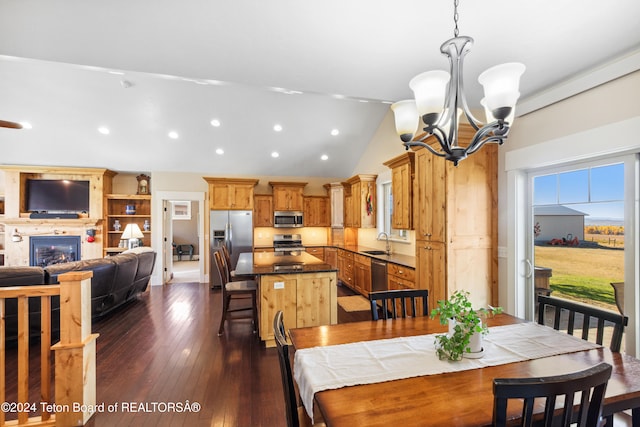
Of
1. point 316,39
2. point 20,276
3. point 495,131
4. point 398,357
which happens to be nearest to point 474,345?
point 398,357

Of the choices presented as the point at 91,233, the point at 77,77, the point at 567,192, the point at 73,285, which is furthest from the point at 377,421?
the point at 91,233

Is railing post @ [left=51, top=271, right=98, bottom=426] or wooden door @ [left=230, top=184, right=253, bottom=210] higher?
wooden door @ [left=230, top=184, right=253, bottom=210]

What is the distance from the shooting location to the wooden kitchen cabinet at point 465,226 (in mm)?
3002

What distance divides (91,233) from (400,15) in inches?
300

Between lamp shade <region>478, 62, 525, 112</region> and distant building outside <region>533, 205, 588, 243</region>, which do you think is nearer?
lamp shade <region>478, 62, 525, 112</region>

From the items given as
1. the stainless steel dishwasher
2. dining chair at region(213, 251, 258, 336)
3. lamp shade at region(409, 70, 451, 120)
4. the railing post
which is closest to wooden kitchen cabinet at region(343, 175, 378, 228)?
the stainless steel dishwasher

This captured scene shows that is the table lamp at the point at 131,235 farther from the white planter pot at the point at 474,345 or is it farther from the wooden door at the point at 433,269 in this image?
the white planter pot at the point at 474,345

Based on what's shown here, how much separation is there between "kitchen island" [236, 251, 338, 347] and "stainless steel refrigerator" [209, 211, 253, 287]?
10.4ft

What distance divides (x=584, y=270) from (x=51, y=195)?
9.19 metres

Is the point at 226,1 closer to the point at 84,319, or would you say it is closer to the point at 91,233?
the point at 84,319

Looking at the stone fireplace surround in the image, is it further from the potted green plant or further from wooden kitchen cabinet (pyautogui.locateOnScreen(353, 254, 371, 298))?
the potted green plant

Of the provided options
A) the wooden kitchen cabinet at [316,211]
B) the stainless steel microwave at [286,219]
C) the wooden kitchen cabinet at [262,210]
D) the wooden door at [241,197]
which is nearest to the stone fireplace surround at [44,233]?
the wooden door at [241,197]

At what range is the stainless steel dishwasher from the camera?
4.35 meters

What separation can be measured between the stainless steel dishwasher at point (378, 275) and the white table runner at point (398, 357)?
2586mm
